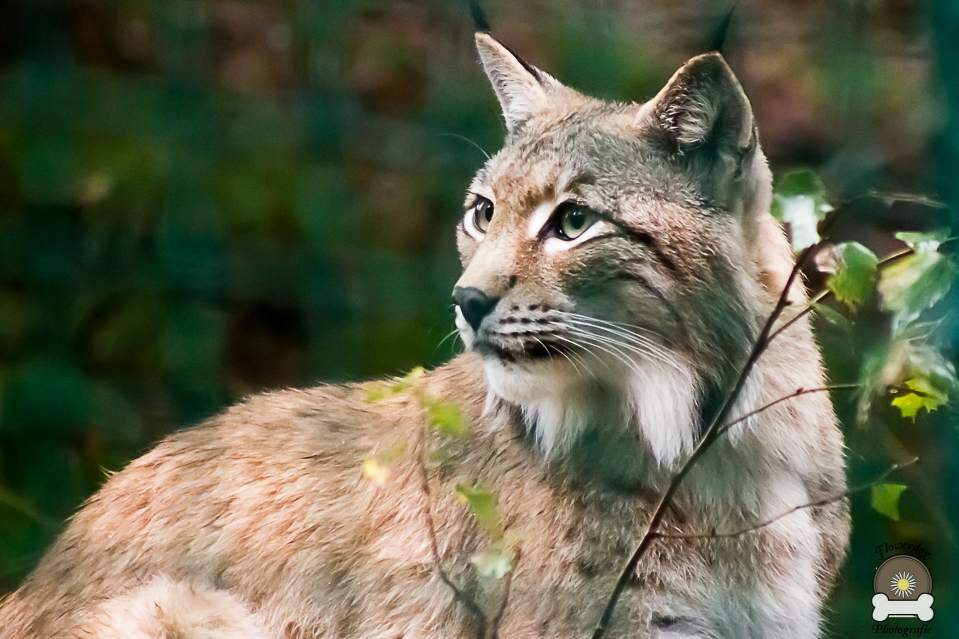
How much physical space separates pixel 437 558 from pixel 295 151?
0.78 m

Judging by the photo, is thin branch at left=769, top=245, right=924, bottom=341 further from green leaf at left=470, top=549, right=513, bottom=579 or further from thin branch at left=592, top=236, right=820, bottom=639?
green leaf at left=470, top=549, right=513, bottom=579

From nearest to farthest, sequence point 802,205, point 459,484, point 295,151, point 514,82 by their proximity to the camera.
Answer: point 802,205, point 459,484, point 514,82, point 295,151

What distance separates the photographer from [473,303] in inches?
49.6

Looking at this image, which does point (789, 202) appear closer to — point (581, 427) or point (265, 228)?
point (581, 427)

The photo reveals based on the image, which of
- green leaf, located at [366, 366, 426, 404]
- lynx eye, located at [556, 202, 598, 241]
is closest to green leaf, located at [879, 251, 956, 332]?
lynx eye, located at [556, 202, 598, 241]

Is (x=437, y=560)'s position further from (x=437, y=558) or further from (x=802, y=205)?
(x=802, y=205)

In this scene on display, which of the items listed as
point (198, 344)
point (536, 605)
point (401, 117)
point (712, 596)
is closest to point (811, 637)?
point (712, 596)

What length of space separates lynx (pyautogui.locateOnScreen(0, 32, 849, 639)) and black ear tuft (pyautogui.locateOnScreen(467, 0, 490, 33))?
27mm

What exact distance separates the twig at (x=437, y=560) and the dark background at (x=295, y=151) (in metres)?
0.23

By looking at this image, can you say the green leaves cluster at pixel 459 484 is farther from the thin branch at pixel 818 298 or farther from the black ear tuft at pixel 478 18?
the black ear tuft at pixel 478 18

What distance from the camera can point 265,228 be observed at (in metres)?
1.78

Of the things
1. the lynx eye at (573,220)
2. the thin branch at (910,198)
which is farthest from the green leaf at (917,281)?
the lynx eye at (573,220)

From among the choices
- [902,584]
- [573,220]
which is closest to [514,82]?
[573,220]

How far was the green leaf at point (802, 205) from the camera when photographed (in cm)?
119
